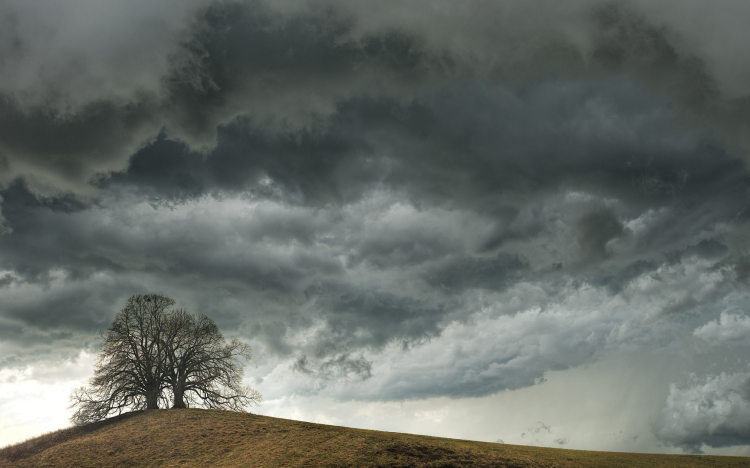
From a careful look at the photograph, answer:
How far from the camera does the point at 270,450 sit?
3247 centimetres

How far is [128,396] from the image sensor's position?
48.1 meters

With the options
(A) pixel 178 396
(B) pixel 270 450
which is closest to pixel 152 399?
(A) pixel 178 396

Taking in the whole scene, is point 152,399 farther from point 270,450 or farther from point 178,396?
point 270,450

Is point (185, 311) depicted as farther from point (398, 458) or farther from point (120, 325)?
point (398, 458)

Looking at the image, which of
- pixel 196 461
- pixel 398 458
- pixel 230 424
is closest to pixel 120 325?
pixel 230 424

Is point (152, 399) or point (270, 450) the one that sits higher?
point (152, 399)

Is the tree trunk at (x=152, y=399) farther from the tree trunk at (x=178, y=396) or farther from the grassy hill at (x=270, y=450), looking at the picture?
the grassy hill at (x=270, y=450)

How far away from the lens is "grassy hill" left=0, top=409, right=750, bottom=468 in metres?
29.9

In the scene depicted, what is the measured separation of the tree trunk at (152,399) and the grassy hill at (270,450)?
5802mm

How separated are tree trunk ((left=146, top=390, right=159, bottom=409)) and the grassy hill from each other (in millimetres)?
5802

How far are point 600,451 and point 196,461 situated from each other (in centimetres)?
2993

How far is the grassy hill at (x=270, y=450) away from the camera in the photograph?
29859 mm

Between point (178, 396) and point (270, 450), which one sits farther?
point (178, 396)

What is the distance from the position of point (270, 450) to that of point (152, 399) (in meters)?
22.3
